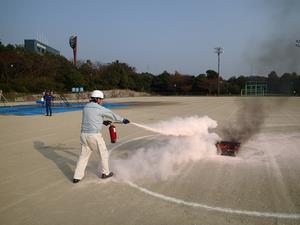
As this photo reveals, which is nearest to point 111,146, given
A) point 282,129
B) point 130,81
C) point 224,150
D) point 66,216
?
point 224,150

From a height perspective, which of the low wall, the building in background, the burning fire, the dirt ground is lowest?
the dirt ground

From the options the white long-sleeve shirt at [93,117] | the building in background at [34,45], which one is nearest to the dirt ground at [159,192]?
the white long-sleeve shirt at [93,117]

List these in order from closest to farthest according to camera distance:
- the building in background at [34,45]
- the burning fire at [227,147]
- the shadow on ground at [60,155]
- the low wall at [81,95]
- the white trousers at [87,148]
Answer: the white trousers at [87,148] < the shadow on ground at [60,155] < the burning fire at [227,147] < the low wall at [81,95] < the building in background at [34,45]

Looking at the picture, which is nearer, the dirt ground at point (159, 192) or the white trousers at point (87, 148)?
the dirt ground at point (159, 192)

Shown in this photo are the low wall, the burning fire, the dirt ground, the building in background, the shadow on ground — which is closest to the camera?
the dirt ground

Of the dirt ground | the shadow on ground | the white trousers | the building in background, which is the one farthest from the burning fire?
the building in background

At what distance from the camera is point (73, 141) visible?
41.5 ft

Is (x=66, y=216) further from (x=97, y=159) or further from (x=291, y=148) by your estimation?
(x=291, y=148)

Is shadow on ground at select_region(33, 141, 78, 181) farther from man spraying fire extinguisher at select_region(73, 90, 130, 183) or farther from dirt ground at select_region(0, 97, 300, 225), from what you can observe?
man spraying fire extinguisher at select_region(73, 90, 130, 183)

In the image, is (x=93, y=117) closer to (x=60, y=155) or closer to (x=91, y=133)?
(x=91, y=133)

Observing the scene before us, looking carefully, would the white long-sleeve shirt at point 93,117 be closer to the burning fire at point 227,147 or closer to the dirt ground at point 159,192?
the dirt ground at point 159,192

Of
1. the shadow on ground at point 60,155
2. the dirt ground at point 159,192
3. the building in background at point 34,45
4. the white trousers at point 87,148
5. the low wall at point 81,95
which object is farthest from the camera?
the building in background at point 34,45

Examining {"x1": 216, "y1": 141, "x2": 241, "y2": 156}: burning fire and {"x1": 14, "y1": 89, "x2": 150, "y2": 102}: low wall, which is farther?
{"x1": 14, "y1": 89, "x2": 150, "y2": 102}: low wall

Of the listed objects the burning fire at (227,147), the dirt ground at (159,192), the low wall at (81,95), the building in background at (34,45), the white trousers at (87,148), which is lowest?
the dirt ground at (159,192)
